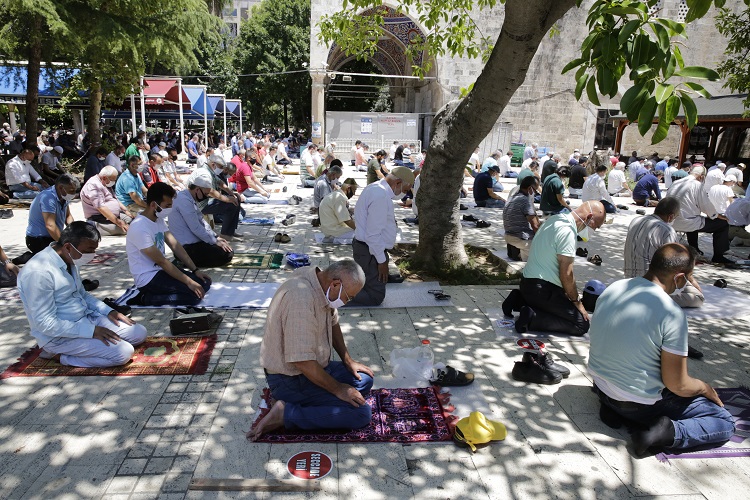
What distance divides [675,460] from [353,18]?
7.40 m

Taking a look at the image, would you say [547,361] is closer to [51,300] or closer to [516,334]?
[516,334]

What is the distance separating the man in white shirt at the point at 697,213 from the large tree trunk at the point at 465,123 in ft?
12.6

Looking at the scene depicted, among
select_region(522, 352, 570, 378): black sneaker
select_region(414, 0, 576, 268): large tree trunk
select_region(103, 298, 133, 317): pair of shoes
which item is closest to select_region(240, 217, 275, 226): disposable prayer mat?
select_region(414, 0, 576, 268): large tree trunk

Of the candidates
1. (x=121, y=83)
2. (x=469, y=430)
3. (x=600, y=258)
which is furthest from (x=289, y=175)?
(x=469, y=430)

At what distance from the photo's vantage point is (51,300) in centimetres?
423

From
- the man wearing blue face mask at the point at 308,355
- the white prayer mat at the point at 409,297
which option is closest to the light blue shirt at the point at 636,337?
the man wearing blue face mask at the point at 308,355

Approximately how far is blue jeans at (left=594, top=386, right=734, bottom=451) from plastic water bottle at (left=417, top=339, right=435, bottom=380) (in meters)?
1.50

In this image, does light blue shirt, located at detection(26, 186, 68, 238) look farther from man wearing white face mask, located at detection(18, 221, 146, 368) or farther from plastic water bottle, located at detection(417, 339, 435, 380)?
plastic water bottle, located at detection(417, 339, 435, 380)

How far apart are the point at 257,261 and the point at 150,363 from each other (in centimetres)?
343

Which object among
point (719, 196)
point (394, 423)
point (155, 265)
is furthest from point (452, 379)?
point (719, 196)

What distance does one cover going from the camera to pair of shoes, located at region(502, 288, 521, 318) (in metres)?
5.81

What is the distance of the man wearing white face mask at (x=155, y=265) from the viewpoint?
5.62 meters

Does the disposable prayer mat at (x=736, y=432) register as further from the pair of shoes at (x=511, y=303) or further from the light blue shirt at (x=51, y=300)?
the light blue shirt at (x=51, y=300)

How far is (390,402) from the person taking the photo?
13.5ft
